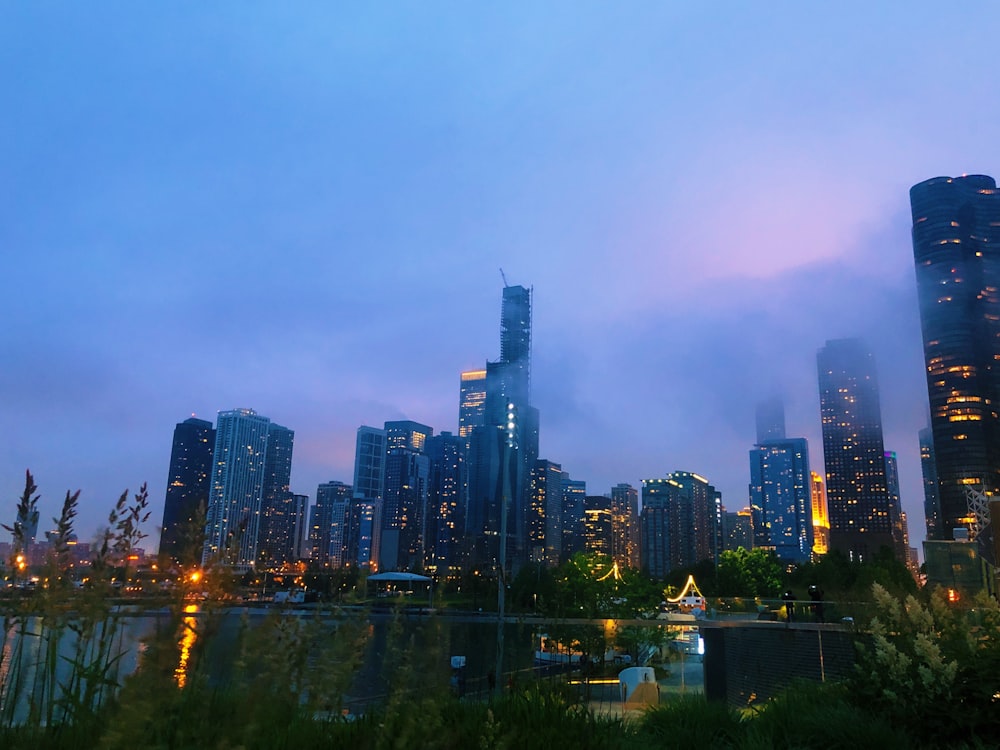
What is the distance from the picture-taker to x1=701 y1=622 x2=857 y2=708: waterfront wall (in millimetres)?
13367

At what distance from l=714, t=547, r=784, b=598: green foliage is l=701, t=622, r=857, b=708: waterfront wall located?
1991 inches

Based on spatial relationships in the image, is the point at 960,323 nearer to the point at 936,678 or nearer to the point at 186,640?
the point at 936,678

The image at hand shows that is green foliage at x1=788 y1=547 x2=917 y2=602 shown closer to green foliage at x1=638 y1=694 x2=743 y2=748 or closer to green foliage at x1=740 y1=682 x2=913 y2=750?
green foliage at x1=740 y1=682 x2=913 y2=750

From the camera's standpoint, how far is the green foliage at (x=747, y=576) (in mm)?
64625

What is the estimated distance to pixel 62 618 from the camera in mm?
3859

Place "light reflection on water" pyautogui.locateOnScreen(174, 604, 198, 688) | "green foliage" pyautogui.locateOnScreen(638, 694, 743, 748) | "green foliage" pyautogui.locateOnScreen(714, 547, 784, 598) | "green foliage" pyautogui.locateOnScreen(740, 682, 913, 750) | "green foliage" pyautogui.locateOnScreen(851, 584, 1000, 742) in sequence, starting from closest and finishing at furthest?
"light reflection on water" pyautogui.locateOnScreen(174, 604, 198, 688) < "green foliage" pyautogui.locateOnScreen(740, 682, 913, 750) < "green foliage" pyautogui.locateOnScreen(851, 584, 1000, 742) < "green foliage" pyautogui.locateOnScreen(638, 694, 743, 748) < "green foliage" pyautogui.locateOnScreen(714, 547, 784, 598)

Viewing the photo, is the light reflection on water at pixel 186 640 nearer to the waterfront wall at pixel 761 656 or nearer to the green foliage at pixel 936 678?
the green foliage at pixel 936 678

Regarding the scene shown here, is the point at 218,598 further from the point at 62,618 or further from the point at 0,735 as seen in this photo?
the point at 0,735

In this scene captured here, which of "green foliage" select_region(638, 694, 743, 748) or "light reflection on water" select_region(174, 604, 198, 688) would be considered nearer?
"light reflection on water" select_region(174, 604, 198, 688)

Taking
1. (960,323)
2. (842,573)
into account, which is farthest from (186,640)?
(960,323)

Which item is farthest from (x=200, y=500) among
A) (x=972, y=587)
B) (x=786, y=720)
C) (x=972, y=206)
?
(x=972, y=206)

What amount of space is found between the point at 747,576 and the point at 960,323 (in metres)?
136

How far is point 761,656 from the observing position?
52.3ft

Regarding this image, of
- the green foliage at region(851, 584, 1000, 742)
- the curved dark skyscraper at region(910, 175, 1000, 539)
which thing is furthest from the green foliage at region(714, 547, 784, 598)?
the curved dark skyscraper at region(910, 175, 1000, 539)
